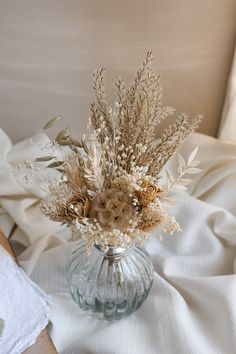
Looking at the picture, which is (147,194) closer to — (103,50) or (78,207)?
(78,207)

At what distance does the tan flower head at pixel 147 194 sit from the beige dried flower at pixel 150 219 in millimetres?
11

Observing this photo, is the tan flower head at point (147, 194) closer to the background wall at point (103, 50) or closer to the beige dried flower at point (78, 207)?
the beige dried flower at point (78, 207)

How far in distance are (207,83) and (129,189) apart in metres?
0.63

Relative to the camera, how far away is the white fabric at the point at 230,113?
3.68 ft

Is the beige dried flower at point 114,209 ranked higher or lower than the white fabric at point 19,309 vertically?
higher

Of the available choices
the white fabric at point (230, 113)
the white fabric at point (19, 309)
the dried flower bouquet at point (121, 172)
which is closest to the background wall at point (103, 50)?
the white fabric at point (230, 113)

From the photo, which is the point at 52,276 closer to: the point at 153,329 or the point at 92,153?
the point at 153,329

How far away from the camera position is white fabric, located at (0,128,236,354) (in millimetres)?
849

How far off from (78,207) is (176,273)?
36 centimetres

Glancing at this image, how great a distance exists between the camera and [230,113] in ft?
3.70

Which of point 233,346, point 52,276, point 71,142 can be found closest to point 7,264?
point 52,276

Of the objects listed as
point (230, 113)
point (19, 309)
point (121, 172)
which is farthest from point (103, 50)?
point (19, 309)

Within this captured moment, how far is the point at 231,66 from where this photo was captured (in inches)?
46.5

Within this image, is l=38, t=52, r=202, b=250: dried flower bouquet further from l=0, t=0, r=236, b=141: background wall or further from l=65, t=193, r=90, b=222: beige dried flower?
l=0, t=0, r=236, b=141: background wall
